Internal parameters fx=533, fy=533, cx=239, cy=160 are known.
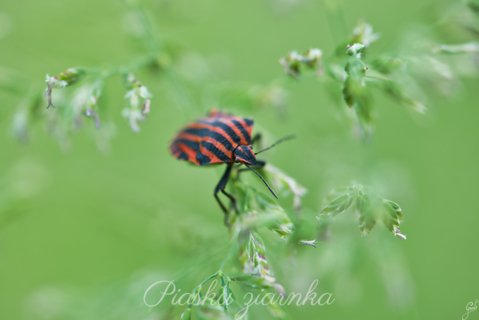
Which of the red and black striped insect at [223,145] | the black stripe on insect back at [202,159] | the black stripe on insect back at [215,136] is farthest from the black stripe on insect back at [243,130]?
the black stripe on insect back at [202,159]

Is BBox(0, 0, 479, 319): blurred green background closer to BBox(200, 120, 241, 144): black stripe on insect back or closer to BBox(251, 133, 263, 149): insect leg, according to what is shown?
BBox(251, 133, 263, 149): insect leg

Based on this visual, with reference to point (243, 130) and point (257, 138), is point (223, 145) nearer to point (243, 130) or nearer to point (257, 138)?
point (243, 130)

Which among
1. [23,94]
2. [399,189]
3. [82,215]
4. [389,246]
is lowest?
[23,94]

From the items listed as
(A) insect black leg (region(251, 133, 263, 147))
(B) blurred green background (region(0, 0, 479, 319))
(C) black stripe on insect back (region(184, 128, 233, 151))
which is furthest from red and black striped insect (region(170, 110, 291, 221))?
(B) blurred green background (region(0, 0, 479, 319))

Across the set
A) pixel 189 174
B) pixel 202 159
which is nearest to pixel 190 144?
pixel 202 159

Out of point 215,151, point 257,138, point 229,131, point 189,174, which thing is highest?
point 189,174

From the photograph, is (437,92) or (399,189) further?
(399,189)

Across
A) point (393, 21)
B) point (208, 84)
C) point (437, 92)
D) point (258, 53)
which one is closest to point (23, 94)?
point (208, 84)

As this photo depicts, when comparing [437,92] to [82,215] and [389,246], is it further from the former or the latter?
[82,215]
